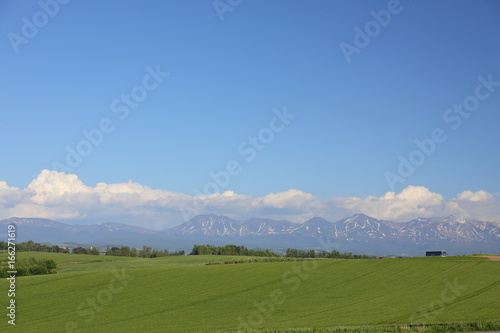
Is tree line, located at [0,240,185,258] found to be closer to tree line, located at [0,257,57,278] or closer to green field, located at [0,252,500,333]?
tree line, located at [0,257,57,278]

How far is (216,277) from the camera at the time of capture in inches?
2532

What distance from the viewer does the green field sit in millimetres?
35188

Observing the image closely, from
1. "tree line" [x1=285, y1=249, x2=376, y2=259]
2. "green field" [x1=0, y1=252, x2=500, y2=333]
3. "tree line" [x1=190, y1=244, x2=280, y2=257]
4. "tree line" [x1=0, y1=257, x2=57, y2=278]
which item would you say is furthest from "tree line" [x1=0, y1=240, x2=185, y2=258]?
"green field" [x1=0, y1=252, x2=500, y2=333]

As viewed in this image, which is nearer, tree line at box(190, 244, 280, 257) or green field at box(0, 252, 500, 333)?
green field at box(0, 252, 500, 333)

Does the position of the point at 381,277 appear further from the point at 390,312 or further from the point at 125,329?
the point at 125,329

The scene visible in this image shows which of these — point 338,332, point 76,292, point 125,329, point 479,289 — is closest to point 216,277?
point 76,292

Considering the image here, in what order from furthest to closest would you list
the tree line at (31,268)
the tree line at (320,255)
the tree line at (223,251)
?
1. the tree line at (223,251)
2. the tree line at (320,255)
3. the tree line at (31,268)

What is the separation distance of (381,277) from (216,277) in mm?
23991

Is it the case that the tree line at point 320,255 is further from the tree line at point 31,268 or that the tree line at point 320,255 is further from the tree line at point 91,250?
the tree line at point 31,268

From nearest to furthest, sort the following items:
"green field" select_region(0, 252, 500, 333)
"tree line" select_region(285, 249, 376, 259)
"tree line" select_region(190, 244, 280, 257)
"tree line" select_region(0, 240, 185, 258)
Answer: "green field" select_region(0, 252, 500, 333)
"tree line" select_region(285, 249, 376, 259)
"tree line" select_region(190, 244, 280, 257)
"tree line" select_region(0, 240, 185, 258)

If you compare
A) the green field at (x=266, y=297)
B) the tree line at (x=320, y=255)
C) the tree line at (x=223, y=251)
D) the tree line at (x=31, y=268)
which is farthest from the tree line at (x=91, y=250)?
the green field at (x=266, y=297)

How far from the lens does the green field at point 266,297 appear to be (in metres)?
35.2

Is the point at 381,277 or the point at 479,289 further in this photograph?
the point at 381,277

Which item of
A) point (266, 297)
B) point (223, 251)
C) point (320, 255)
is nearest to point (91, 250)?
point (223, 251)
